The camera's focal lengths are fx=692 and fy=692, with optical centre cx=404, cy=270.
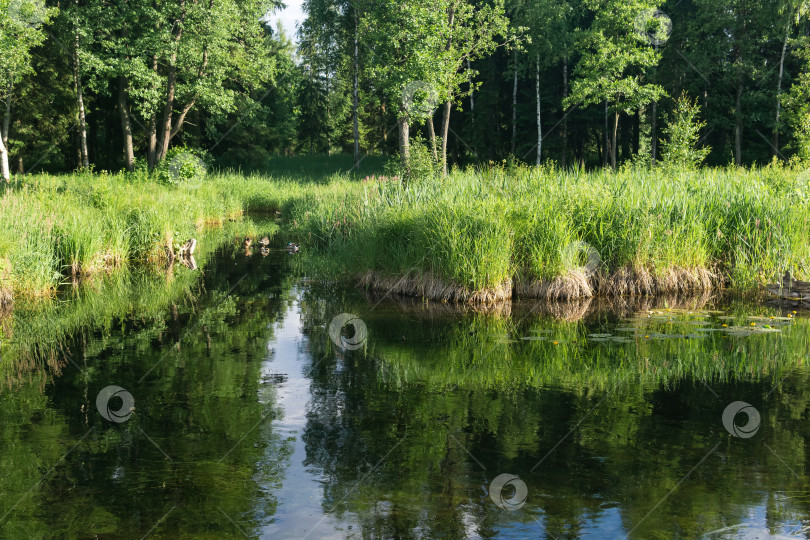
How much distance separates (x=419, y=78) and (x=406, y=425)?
68.3 feet

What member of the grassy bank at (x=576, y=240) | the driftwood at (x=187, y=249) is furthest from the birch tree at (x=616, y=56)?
the driftwood at (x=187, y=249)

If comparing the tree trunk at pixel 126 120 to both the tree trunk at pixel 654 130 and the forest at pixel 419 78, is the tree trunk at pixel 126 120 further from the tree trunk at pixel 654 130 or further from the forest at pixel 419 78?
the tree trunk at pixel 654 130

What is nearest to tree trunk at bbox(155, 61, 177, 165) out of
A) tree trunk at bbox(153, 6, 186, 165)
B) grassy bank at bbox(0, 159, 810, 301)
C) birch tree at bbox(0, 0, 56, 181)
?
tree trunk at bbox(153, 6, 186, 165)

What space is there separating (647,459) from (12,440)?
15.9ft

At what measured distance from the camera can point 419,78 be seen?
24938mm

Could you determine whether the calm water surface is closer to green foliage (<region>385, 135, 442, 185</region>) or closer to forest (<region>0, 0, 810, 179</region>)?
green foliage (<region>385, 135, 442, 185</region>)

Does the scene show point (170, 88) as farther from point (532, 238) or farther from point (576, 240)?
point (576, 240)

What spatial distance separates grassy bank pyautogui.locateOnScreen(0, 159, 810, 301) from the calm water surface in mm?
1269

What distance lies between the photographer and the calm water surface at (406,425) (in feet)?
14.0

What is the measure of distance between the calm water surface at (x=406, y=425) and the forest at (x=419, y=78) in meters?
9.90

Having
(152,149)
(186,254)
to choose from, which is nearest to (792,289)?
(186,254)

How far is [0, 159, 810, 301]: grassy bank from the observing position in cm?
1112

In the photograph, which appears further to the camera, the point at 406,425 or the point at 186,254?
the point at 186,254

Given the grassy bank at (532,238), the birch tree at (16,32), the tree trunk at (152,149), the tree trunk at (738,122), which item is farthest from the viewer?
the tree trunk at (738,122)
